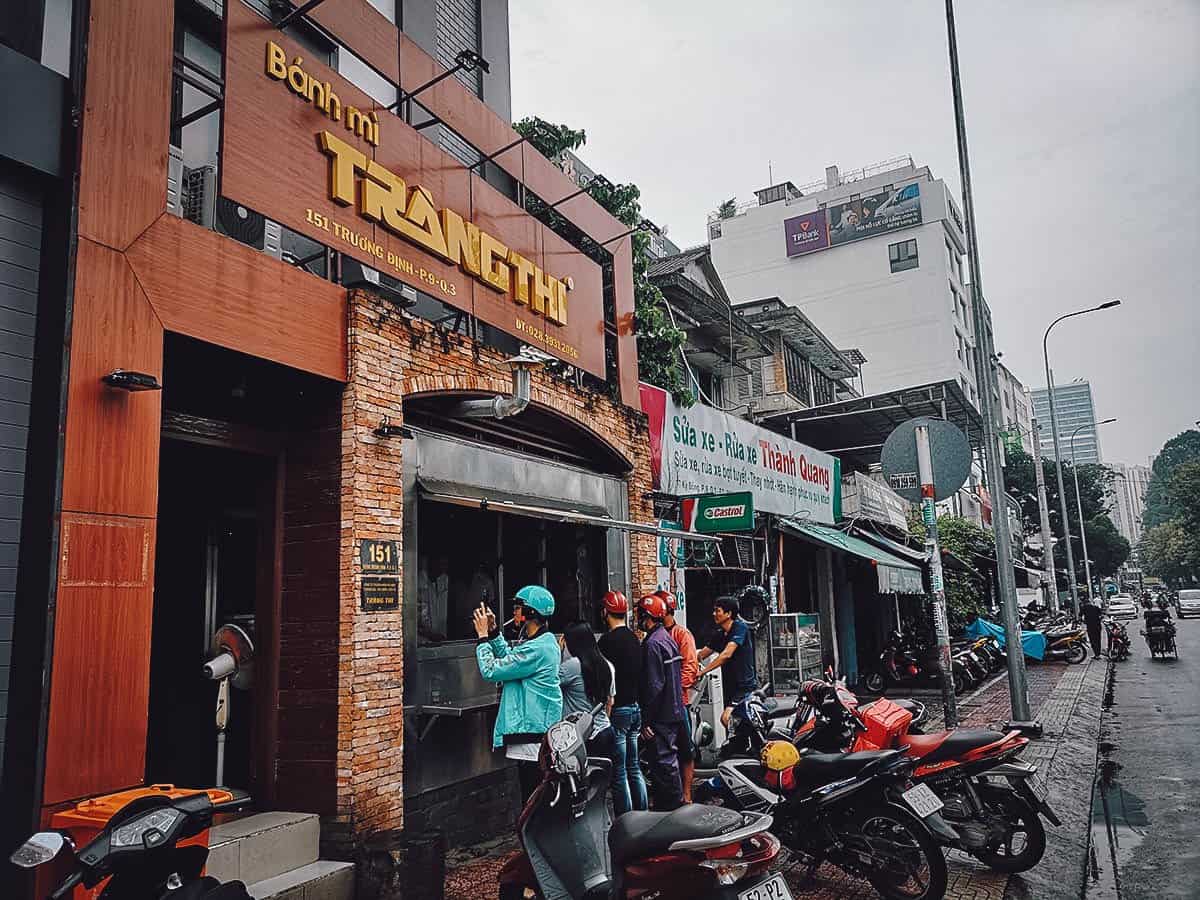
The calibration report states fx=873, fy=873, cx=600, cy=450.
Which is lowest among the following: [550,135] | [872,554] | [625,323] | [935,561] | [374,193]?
[935,561]

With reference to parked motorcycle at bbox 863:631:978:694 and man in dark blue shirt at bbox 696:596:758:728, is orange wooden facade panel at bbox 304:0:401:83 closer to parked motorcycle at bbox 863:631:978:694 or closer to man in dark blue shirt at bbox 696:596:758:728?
man in dark blue shirt at bbox 696:596:758:728

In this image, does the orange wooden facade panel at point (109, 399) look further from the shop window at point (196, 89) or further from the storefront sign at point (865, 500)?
the storefront sign at point (865, 500)

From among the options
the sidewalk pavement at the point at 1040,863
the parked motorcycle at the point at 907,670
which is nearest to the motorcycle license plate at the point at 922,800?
the sidewalk pavement at the point at 1040,863

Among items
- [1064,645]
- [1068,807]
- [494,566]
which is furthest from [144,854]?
[1064,645]

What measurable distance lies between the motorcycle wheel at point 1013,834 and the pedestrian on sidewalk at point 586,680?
8.61 feet

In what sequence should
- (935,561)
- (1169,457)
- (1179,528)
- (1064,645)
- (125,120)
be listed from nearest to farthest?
(125,120)
(935,561)
(1064,645)
(1179,528)
(1169,457)

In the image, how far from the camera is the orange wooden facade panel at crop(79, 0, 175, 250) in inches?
191

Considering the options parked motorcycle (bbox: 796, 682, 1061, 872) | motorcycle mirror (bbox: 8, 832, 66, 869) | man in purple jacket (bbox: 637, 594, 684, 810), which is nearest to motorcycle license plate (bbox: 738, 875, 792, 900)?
parked motorcycle (bbox: 796, 682, 1061, 872)

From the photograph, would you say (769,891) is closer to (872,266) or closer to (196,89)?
(196,89)

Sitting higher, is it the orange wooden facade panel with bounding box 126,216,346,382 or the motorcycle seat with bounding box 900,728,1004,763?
the orange wooden facade panel with bounding box 126,216,346,382

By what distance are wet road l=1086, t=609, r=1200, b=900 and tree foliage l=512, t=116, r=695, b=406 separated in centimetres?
806

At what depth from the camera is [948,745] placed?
5.72 m

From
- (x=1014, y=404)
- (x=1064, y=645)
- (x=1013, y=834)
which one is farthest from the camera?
(x=1014, y=404)

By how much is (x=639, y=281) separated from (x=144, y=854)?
12744mm
